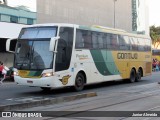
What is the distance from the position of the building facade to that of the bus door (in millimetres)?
25001

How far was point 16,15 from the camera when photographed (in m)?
44.4

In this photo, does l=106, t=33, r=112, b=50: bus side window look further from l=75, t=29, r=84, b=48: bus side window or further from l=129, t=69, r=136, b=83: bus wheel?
l=129, t=69, r=136, b=83: bus wheel

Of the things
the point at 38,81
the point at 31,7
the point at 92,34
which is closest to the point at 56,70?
the point at 38,81

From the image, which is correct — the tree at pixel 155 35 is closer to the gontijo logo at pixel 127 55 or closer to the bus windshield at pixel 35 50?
the gontijo logo at pixel 127 55

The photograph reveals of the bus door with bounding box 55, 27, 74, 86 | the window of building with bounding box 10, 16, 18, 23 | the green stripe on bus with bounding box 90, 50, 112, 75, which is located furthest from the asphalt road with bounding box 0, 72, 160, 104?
the window of building with bounding box 10, 16, 18, 23

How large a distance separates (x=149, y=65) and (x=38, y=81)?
1268 centimetres

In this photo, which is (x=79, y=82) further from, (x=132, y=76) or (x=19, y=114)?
(x=19, y=114)

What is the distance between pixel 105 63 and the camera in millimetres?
21250

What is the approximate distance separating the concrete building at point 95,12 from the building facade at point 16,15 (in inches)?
135

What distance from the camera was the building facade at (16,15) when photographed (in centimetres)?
4222

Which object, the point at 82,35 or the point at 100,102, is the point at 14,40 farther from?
the point at 100,102

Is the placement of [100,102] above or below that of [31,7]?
below

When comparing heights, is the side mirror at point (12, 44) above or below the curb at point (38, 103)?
above

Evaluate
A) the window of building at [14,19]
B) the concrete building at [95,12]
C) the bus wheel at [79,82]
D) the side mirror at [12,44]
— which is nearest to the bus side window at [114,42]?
the bus wheel at [79,82]
